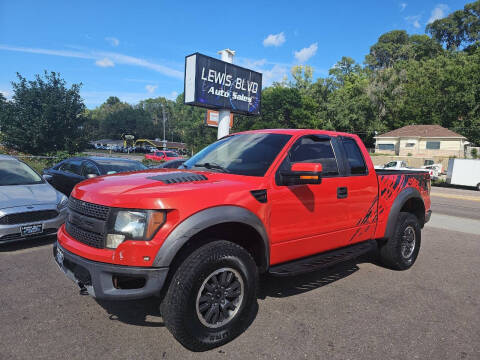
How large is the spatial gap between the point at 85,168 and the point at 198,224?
6736mm

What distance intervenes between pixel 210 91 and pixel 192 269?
53.7ft

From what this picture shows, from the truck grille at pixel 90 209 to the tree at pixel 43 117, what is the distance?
22.4 m

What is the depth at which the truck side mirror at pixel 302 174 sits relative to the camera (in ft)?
9.63

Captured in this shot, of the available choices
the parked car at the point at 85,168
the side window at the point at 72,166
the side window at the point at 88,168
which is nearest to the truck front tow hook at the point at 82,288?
the parked car at the point at 85,168

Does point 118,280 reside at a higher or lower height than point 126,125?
lower

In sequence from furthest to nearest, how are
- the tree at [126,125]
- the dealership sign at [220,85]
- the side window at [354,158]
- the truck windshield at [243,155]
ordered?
the tree at [126,125]
the dealership sign at [220,85]
the side window at [354,158]
the truck windshield at [243,155]

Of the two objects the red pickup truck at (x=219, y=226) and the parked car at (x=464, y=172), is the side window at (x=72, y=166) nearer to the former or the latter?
the red pickup truck at (x=219, y=226)

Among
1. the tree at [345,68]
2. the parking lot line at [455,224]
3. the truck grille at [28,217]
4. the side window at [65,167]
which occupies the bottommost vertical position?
the parking lot line at [455,224]

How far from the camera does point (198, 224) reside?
8.48 ft

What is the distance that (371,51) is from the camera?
3450 inches

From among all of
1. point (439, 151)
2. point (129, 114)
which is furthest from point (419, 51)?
point (129, 114)

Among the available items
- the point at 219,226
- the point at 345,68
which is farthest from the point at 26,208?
the point at 345,68

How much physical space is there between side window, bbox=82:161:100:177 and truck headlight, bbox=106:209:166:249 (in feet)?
18.9

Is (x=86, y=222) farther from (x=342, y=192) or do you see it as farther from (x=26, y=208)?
(x=26, y=208)
